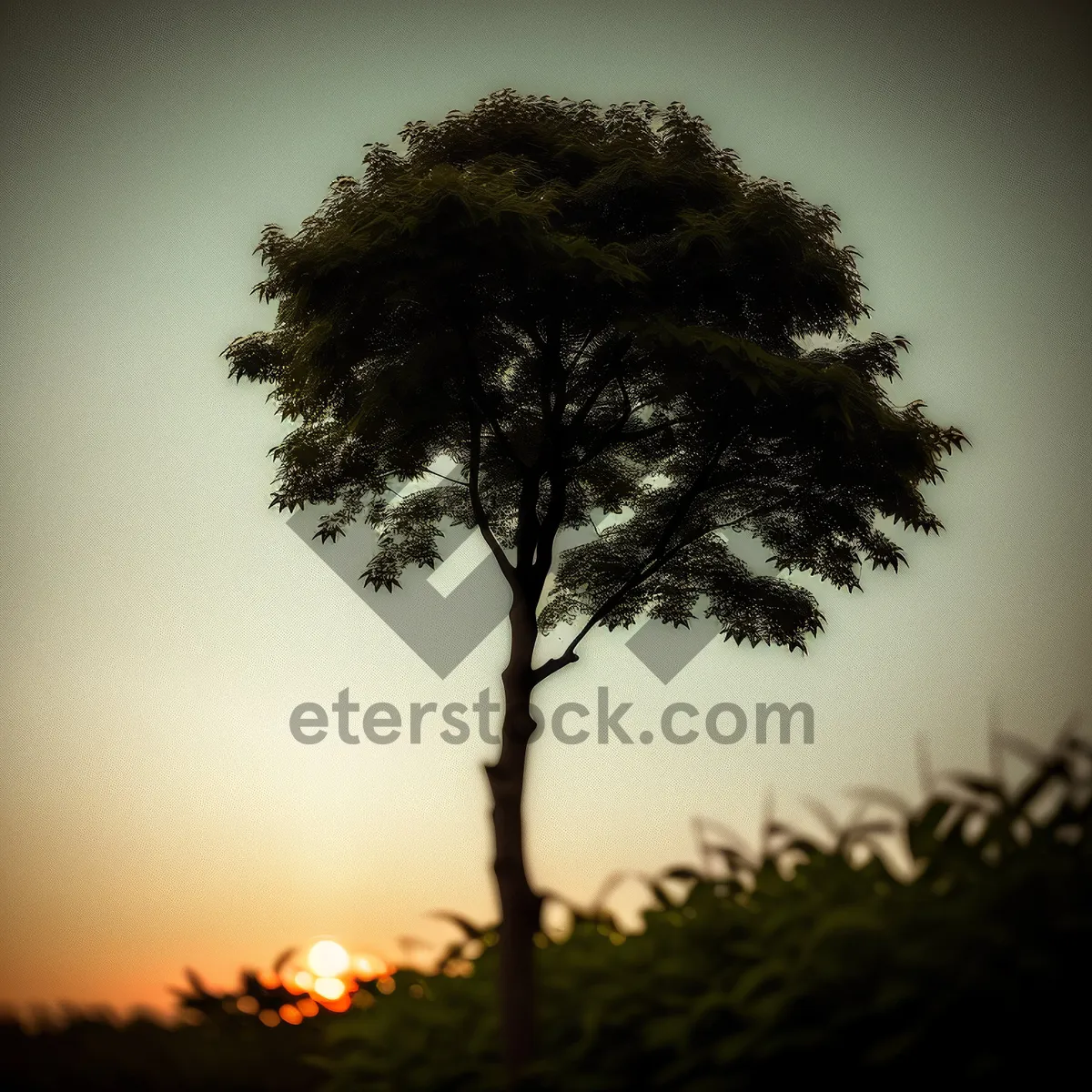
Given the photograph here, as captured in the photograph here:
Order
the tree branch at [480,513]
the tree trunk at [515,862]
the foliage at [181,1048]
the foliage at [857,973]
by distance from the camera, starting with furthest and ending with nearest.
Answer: the tree branch at [480,513], the foliage at [181,1048], the tree trunk at [515,862], the foliage at [857,973]

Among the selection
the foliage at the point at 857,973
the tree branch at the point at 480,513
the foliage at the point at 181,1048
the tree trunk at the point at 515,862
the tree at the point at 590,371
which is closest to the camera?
the foliage at the point at 857,973

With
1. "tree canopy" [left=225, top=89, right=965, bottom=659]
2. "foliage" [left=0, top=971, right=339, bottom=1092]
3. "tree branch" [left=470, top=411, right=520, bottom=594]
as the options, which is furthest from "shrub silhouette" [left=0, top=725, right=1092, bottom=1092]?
"tree canopy" [left=225, top=89, right=965, bottom=659]

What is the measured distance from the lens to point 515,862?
6.16 meters

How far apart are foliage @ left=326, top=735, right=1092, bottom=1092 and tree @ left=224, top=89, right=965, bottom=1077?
1661 millimetres

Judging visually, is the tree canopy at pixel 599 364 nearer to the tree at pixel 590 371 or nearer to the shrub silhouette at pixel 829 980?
the tree at pixel 590 371

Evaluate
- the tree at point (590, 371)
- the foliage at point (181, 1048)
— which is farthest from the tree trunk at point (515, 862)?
the foliage at point (181, 1048)

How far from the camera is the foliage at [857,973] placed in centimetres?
337

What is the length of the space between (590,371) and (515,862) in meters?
4.29

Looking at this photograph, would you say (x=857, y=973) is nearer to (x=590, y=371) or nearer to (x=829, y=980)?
(x=829, y=980)

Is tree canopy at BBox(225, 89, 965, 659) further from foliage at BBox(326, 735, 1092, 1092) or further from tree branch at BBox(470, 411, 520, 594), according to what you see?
foliage at BBox(326, 735, 1092, 1092)

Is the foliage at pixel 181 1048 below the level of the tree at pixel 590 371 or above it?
below

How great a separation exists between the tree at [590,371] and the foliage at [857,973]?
5.45 feet

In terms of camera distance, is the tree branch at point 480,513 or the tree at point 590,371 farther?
the tree branch at point 480,513

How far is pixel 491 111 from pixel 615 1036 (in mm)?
7730
